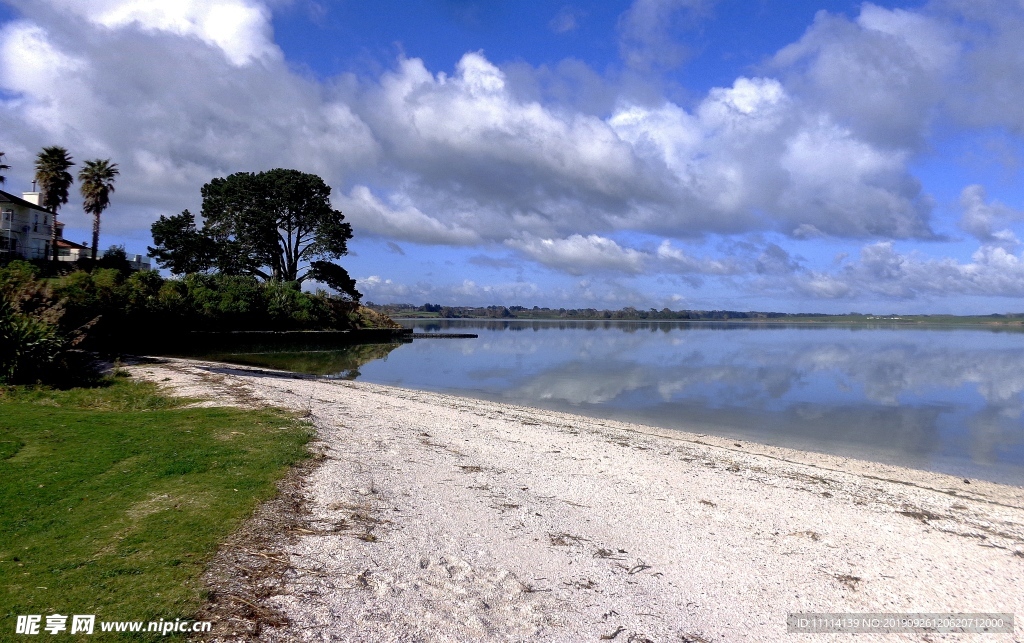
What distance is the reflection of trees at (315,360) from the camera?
3030 centimetres

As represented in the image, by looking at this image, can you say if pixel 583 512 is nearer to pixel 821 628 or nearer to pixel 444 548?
pixel 444 548

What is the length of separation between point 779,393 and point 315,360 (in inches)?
1076

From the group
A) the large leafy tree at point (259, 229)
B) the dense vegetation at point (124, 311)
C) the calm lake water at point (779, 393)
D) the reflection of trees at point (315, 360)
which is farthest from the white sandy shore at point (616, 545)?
the large leafy tree at point (259, 229)

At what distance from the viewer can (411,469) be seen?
29.6ft

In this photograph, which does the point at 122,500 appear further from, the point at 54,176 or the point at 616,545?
the point at 54,176

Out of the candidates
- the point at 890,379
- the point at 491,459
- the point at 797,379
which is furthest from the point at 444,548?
the point at 890,379

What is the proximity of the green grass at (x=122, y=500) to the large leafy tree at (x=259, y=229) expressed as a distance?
150 ft

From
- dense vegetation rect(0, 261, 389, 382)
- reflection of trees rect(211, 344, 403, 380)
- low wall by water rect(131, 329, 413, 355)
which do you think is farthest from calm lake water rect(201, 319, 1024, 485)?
dense vegetation rect(0, 261, 389, 382)

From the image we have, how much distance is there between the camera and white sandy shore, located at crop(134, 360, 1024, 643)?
4.80 metres

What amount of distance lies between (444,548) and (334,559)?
1184mm

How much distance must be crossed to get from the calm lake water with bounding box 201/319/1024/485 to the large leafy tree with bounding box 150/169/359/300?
573 inches

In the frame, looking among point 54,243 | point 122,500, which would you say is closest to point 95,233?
point 54,243

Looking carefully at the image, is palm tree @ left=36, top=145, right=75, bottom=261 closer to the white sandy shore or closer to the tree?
the tree

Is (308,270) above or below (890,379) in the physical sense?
above
